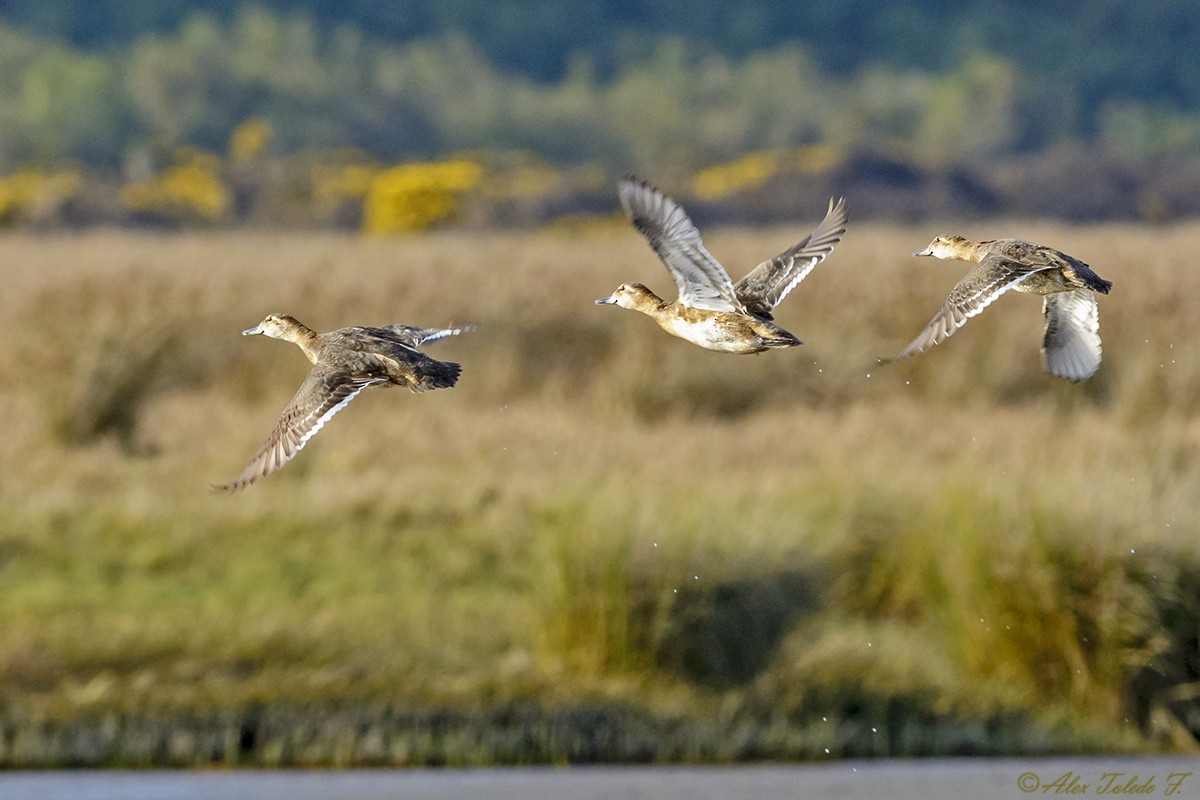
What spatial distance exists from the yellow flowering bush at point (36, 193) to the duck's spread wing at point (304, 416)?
79871 millimetres

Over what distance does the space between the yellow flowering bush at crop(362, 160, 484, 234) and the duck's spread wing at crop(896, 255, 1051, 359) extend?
81344 millimetres

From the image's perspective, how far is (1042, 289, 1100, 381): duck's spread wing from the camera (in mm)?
3074

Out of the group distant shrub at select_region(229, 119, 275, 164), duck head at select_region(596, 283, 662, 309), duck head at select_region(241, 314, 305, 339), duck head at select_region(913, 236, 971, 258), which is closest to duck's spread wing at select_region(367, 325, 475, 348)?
duck head at select_region(241, 314, 305, 339)

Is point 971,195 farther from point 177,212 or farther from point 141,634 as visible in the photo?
point 141,634

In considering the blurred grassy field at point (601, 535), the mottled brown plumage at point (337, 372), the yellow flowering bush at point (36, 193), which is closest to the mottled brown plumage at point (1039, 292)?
the mottled brown plumage at point (337, 372)

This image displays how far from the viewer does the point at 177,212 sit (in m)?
95.2

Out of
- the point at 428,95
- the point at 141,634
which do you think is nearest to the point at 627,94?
the point at 428,95

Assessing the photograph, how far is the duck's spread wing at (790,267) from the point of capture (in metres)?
3.37

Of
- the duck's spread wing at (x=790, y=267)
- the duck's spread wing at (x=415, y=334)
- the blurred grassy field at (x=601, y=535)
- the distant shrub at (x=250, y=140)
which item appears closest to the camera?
the duck's spread wing at (x=415, y=334)

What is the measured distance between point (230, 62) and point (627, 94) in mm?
29554

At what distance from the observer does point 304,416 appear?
2879 millimetres

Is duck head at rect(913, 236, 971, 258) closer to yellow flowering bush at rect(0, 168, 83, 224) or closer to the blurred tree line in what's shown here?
yellow flowering bush at rect(0, 168, 83, 224)
